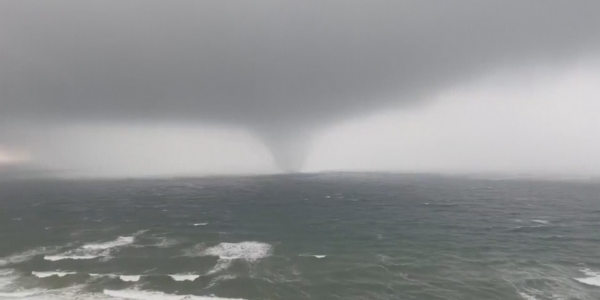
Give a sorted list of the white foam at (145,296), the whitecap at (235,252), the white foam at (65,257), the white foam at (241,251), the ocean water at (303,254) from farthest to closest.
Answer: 1. the white foam at (241,251)
2. the white foam at (65,257)
3. the whitecap at (235,252)
4. the ocean water at (303,254)
5. the white foam at (145,296)

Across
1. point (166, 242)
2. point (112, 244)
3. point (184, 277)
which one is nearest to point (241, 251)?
point (184, 277)

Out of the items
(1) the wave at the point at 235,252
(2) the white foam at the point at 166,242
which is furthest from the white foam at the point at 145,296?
(2) the white foam at the point at 166,242

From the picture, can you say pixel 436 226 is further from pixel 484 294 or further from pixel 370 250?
pixel 484 294

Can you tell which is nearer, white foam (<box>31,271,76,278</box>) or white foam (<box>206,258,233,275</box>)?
white foam (<box>31,271,76,278</box>)

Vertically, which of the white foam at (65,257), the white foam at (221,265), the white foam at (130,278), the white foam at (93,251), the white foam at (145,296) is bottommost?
the white foam at (145,296)

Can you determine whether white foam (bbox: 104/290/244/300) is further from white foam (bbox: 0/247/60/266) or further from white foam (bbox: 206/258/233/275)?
white foam (bbox: 0/247/60/266)

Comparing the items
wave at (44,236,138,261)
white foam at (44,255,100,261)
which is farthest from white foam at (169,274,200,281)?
white foam at (44,255,100,261)

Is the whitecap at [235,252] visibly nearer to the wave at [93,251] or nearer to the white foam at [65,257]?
the wave at [93,251]
